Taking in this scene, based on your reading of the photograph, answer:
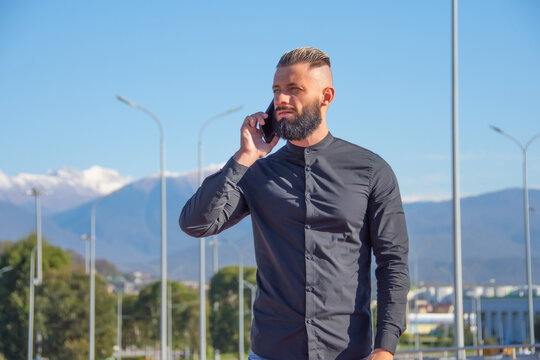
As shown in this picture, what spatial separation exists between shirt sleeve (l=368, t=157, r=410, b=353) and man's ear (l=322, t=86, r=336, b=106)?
0.88 ft

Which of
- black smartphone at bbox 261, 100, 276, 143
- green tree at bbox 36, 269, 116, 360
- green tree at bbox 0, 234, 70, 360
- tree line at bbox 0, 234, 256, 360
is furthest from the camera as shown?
green tree at bbox 0, 234, 70, 360

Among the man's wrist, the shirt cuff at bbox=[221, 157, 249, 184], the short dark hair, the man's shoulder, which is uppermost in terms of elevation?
the short dark hair

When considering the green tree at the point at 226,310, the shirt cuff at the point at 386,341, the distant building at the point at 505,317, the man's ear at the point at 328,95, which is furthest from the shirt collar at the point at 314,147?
the distant building at the point at 505,317

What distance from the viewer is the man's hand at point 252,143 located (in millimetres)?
3283

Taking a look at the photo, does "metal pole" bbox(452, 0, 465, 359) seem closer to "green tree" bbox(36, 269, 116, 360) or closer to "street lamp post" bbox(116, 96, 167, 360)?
"street lamp post" bbox(116, 96, 167, 360)

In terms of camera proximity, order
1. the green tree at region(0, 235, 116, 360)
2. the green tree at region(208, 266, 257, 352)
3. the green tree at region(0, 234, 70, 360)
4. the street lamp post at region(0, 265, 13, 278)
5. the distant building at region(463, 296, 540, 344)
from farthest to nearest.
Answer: the distant building at region(463, 296, 540, 344) → the green tree at region(208, 266, 257, 352) → the street lamp post at region(0, 265, 13, 278) → the green tree at region(0, 234, 70, 360) → the green tree at region(0, 235, 116, 360)

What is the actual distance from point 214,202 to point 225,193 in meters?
0.05

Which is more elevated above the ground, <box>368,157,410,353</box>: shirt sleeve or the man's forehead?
the man's forehead

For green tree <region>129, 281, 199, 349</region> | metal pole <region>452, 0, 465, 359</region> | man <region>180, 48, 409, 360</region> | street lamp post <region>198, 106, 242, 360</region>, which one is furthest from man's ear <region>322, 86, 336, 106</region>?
green tree <region>129, 281, 199, 349</region>

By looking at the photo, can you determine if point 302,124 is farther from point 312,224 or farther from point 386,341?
point 386,341

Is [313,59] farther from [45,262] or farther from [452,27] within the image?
[45,262]

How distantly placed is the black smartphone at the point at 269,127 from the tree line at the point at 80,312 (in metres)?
50.7

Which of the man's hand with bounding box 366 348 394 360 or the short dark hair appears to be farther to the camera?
the short dark hair

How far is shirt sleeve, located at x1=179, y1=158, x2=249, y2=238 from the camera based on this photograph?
10.6 ft
